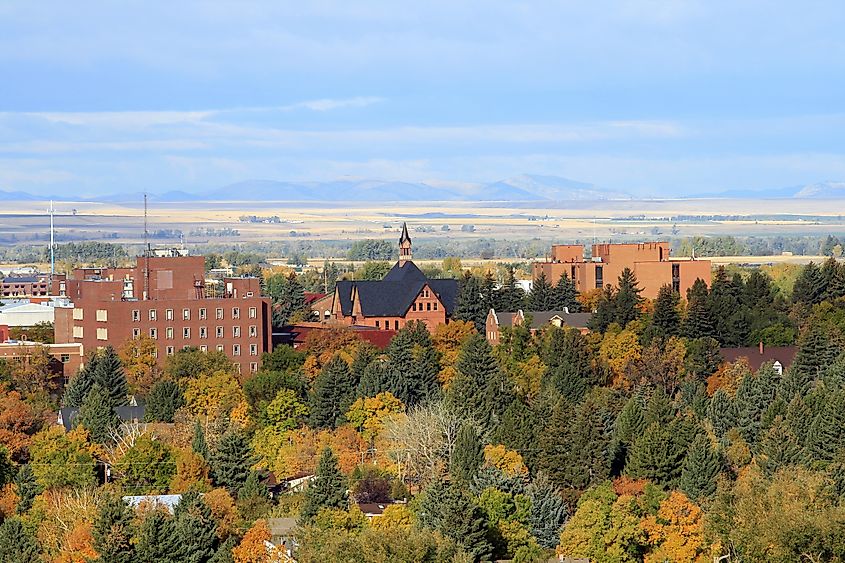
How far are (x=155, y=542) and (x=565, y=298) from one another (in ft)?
228

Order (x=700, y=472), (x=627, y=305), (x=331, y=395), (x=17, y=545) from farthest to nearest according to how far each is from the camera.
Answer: (x=627, y=305)
(x=331, y=395)
(x=700, y=472)
(x=17, y=545)

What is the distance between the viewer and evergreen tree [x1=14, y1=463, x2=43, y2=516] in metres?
64.2

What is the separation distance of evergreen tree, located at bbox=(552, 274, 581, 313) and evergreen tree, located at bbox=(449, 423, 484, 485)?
51.1m

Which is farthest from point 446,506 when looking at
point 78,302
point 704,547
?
point 78,302

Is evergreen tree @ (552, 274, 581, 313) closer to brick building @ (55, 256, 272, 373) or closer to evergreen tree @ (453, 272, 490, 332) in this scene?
evergreen tree @ (453, 272, 490, 332)

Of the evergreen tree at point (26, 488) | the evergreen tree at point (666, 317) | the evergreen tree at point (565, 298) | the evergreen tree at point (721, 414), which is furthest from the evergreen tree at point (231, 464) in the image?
the evergreen tree at point (565, 298)

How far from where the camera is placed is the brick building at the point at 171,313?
105 metres

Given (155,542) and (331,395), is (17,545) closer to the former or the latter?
(155,542)

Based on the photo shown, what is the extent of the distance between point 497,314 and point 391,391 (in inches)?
1282

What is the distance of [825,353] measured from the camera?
90625 mm

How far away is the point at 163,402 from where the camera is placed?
Answer: 82.8 meters

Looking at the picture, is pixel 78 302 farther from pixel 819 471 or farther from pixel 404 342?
pixel 819 471

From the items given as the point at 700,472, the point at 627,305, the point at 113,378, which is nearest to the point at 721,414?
the point at 700,472

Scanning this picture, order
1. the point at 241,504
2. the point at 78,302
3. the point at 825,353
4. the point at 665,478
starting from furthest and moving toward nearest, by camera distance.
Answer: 1. the point at 78,302
2. the point at 825,353
3. the point at 665,478
4. the point at 241,504
